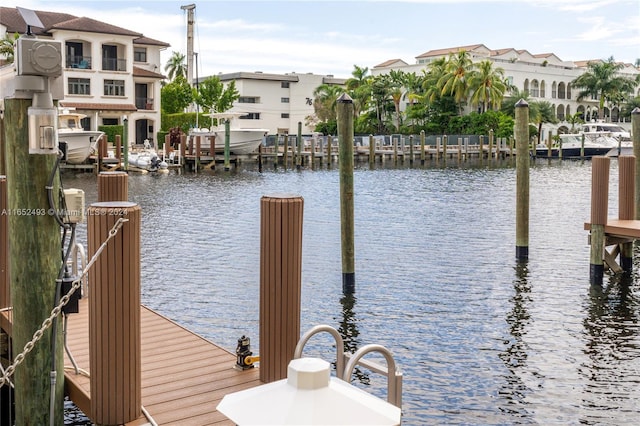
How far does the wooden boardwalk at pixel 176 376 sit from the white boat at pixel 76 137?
3853 cm

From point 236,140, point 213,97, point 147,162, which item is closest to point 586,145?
point 236,140

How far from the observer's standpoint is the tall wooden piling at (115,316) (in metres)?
5.73

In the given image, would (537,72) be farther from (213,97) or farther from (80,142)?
(80,142)

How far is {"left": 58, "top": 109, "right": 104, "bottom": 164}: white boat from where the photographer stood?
45.4 metres

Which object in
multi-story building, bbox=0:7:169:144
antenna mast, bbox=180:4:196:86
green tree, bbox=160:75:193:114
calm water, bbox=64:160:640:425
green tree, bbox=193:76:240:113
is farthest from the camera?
antenna mast, bbox=180:4:196:86

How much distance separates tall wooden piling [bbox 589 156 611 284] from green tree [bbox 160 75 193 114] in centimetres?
6341

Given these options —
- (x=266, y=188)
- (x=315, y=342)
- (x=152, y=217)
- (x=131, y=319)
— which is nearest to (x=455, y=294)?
(x=315, y=342)

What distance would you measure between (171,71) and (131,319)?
101631 millimetres

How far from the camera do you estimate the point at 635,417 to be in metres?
8.86

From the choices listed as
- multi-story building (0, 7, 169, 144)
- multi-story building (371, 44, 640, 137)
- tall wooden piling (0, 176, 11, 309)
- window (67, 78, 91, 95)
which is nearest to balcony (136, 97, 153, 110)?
multi-story building (0, 7, 169, 144)

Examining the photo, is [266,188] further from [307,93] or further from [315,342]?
[307,93]

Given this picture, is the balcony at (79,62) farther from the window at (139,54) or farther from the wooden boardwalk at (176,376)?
the wooden boardwalk at (176,376)

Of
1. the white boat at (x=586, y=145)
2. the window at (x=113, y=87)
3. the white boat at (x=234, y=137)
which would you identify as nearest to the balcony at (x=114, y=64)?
the window at (x=113, y=87)

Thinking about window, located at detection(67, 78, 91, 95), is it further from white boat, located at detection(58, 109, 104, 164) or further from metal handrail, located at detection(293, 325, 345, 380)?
metal handrail, located at detection(293, 325, 345, 380)
